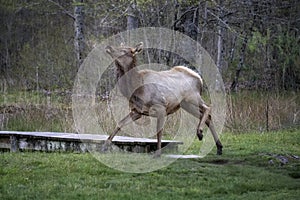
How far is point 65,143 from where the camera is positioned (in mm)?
9609

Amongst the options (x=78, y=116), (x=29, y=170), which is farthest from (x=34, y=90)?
(x=29, y=170)

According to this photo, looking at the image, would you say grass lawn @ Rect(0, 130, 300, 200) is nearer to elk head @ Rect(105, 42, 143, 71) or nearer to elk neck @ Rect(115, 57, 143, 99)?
elk neck @ Rect(115, 57, 143, 99)

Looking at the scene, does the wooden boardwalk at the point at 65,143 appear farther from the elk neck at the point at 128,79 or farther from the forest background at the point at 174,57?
the forest background at the point at 174,57

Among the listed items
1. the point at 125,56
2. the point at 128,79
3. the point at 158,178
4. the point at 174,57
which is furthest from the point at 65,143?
the point at 174,57

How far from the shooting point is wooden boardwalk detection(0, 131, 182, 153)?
9.38 m

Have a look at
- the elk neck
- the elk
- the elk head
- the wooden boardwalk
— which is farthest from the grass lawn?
the elk head

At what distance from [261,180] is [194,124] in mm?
4325

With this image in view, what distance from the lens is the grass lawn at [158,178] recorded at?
21.1 ft

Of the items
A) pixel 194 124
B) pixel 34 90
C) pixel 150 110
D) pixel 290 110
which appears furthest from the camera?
pixel 34 90

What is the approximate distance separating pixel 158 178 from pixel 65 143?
2.84 m

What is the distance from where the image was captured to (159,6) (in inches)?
609

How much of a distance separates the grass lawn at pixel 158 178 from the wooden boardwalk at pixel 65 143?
1.33 feet

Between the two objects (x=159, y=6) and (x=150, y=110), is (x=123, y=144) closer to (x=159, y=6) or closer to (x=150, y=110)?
(x=150, y=110)

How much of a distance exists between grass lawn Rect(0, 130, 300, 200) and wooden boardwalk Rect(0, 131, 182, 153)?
406mm
